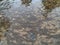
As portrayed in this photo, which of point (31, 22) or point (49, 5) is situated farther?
point (49, 5)

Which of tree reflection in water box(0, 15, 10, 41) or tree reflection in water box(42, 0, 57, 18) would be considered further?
tree reflection in water box(42, 0, 57, 18)

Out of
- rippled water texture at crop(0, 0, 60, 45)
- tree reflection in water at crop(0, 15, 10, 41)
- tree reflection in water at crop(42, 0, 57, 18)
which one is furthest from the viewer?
tree reflection in water at crop(42, 0, 57, 18)

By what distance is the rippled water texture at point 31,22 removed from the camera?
3.38 m

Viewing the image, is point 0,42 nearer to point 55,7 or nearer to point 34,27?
point 34,27

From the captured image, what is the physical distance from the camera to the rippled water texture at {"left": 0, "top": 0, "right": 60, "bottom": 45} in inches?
133

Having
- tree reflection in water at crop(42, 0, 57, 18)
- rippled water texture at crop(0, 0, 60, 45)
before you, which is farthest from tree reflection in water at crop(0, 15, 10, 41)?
tree reflection in water at crop(42, 0, 57, 18)

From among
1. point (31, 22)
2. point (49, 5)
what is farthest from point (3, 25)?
point (49, 5)

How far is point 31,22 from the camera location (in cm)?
396

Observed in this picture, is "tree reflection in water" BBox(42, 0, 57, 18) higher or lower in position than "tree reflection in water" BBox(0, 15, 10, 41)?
higher

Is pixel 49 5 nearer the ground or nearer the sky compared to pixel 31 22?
nearer the sky

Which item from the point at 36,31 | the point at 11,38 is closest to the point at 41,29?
the point at 36,31

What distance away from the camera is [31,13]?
170 inches

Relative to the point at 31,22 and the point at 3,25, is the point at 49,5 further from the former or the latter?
the point at 3,25

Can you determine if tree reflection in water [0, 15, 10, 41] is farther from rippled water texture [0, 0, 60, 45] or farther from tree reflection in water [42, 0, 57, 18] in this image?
tree reflection in water [42, 0, 57, 18]
